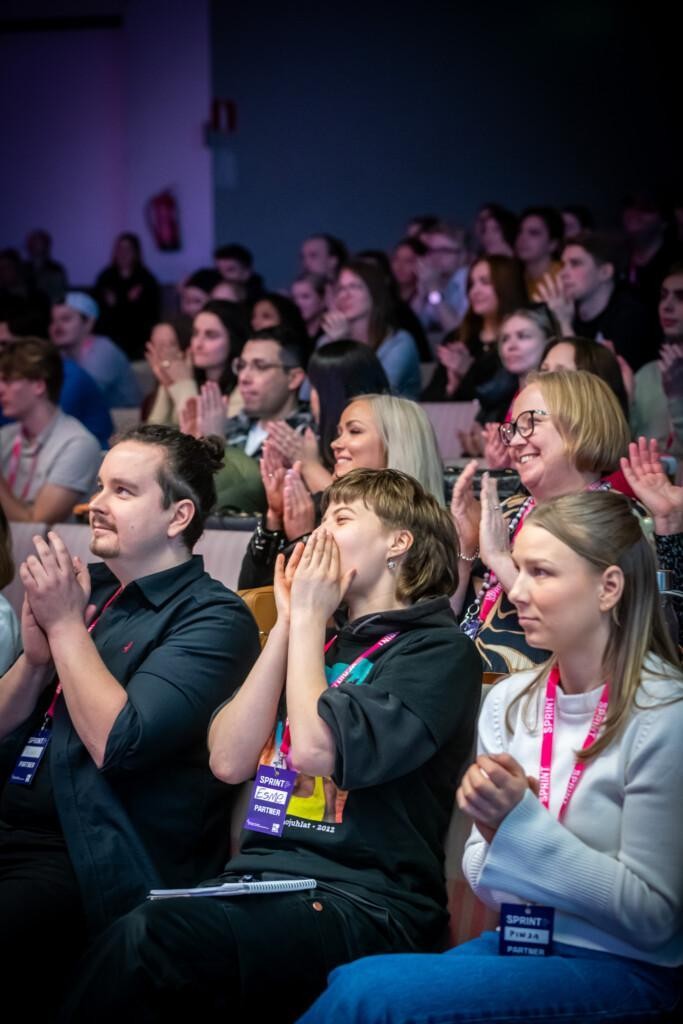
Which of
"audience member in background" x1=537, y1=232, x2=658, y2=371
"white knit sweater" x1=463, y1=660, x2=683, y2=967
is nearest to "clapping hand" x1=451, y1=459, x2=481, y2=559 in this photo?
"white knit sweater" x1=463, y1=660, x2=683, y2=967

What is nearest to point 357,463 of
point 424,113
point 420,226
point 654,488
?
point 654,488

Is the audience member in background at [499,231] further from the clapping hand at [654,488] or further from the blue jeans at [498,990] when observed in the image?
the blue jeans at [498,990]

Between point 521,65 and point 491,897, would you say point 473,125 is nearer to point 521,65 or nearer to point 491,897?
point 521,65

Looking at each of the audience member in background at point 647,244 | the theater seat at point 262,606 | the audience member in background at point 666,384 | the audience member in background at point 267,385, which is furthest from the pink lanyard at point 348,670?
the audience member in background at point 647,244

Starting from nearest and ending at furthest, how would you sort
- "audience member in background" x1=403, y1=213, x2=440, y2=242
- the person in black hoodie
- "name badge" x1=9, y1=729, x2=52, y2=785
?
the person in black hoodie, "name badge" x1=9, y1=729, x2=52, y2=785, "audience member in background" x1=403, y1=213, x2=440, y2=242

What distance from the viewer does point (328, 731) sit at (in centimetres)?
218

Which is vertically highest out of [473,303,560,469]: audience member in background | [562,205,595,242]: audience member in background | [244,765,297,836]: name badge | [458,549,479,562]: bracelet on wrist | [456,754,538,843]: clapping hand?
[562,205,595,242]: audience member in background

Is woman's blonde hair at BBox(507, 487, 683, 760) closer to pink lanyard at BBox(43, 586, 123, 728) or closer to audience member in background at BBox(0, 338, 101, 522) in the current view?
pink lanyard at BBox(43, 586, 123, 728)

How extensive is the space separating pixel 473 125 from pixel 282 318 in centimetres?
444

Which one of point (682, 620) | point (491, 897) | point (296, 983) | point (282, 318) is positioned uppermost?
point (282, 318)

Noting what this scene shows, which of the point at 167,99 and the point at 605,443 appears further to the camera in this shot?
the point at 167,99

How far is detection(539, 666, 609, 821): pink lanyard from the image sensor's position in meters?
2.03

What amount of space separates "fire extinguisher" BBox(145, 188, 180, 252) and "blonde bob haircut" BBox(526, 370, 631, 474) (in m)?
7.58

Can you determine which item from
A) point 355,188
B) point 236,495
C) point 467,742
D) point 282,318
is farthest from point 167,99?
point 467,742
